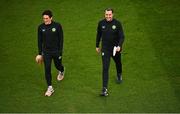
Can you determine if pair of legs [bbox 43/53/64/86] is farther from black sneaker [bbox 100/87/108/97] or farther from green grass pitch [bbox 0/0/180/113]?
black sneaker [bbox 100/87/108/97]

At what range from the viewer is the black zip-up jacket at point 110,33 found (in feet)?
32.4

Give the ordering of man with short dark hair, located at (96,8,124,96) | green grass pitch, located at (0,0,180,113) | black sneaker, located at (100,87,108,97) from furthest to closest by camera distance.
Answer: black sneaker, located at (100,87,108,97) < green grass pitch, located at (0,0,180,113) < man with short dark hair, located at (96,8,124,96)

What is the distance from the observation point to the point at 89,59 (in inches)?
465

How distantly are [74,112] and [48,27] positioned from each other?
78.8 inches

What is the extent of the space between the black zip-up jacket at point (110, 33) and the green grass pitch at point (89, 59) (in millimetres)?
1202

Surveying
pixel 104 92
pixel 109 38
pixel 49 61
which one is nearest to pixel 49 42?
pixel 49 61

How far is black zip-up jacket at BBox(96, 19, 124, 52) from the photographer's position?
32.4 ft

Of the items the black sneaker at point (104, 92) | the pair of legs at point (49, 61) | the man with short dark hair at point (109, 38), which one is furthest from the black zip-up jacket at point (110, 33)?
the pair of legs at point (49, 61)

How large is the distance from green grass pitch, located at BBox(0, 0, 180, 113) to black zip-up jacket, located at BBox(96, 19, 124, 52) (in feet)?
3.94

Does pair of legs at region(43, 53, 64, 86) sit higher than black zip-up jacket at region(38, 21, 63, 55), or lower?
lower

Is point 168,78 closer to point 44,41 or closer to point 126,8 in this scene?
point 44,41

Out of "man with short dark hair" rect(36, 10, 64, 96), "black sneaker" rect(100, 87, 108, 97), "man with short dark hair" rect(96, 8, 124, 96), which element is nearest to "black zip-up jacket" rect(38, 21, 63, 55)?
"man with short dark hair" rect(36, 10, 64, 96)

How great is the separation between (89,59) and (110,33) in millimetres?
2040

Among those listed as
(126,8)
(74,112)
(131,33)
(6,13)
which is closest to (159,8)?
(126,8)
